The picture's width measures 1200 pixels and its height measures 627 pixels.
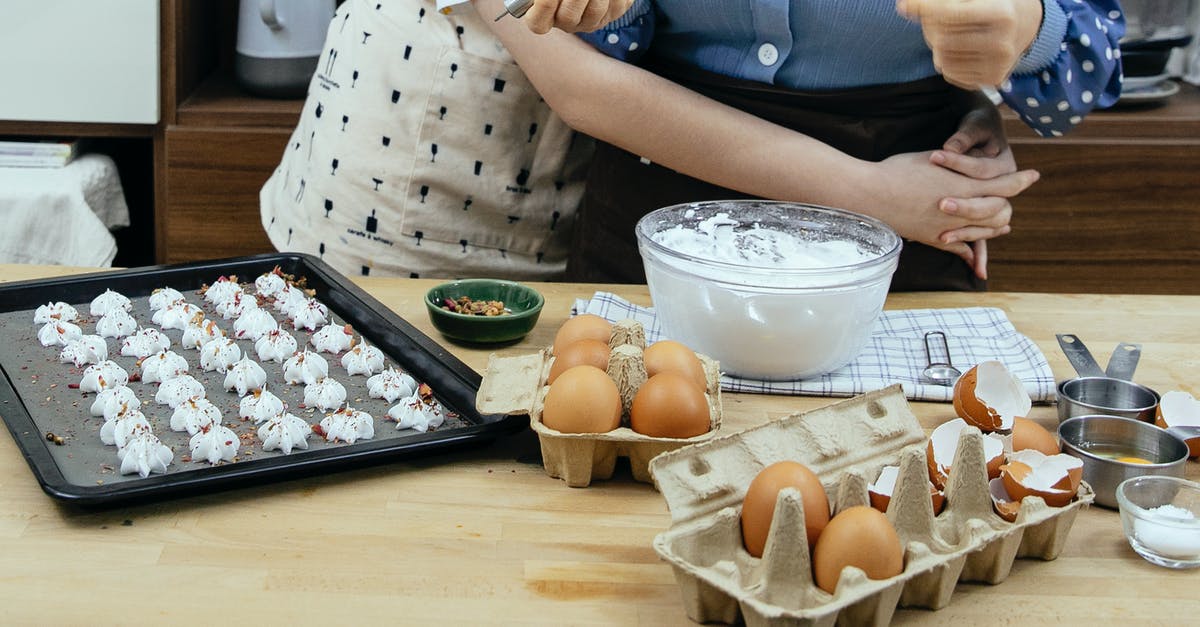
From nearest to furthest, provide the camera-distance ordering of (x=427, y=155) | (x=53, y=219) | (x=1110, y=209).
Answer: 1. (x=427, y=155)
2. (x=53, y=219)
3. (x=1110, y=209)

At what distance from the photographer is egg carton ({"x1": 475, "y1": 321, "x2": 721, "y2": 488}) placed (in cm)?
108

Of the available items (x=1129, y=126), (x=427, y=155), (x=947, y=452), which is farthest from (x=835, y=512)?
(x=1129, y=126)

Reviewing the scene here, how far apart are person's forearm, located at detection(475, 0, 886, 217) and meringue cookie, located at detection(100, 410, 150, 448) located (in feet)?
2.47

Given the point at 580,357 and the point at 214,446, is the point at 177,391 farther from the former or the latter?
the point at 580,357

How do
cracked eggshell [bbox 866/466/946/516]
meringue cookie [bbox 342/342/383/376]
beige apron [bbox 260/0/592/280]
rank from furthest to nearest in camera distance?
beige apron [bbox 260/0/592/280]
meringue cookie [bbox 342/342/383/376]
cracked eggshell [bbox 866/466/946/516]

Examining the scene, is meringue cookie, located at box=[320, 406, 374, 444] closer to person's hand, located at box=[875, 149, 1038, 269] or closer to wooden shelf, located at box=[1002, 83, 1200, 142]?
person's hand, located at box=[875, 149, 1038, 269]

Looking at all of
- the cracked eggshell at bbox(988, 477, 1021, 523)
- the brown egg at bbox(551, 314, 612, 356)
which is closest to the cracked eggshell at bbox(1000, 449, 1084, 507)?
the cracked eggshell at bbox(988, 477, 1021, 523)

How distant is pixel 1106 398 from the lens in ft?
4.10

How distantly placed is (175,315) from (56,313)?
0.43 ft

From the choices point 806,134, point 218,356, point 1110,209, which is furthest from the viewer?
point 1110,209

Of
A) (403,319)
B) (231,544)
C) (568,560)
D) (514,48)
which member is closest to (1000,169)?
(514,48)

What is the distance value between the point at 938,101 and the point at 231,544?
1154 mm

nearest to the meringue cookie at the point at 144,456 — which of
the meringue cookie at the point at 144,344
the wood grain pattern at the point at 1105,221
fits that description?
the meringue cookie at the point at 144,344

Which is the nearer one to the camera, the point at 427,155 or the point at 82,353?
the point at 82,353
